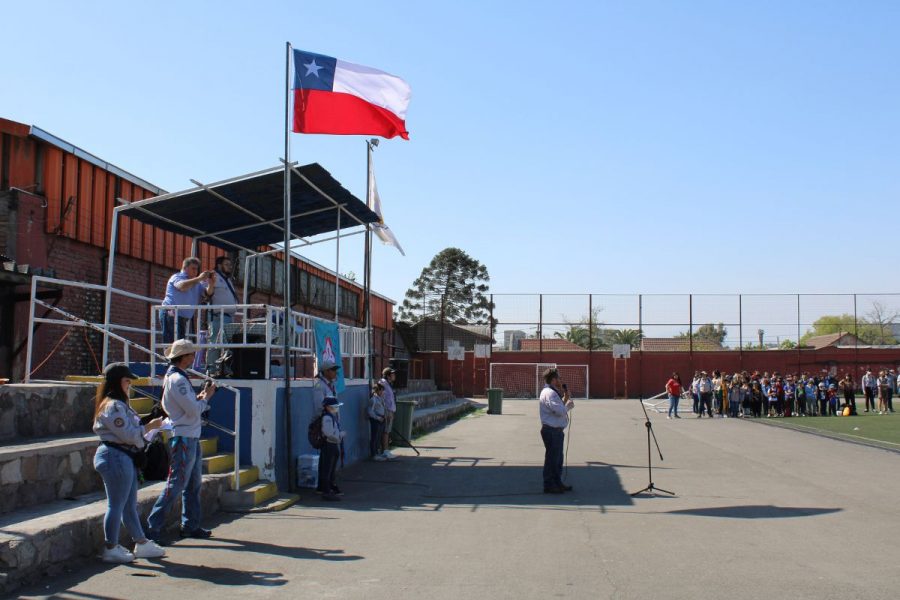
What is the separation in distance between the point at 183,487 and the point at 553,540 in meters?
3.71

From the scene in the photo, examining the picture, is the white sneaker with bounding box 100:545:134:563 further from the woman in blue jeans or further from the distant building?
the distant building

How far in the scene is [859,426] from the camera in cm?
2591

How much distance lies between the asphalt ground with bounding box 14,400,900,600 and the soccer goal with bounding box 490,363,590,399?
111 ft

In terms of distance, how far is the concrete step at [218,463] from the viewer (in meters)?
10.1

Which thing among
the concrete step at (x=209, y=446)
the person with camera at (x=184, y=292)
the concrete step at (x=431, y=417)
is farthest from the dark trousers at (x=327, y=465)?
the concrete step at (x=431, y=417)

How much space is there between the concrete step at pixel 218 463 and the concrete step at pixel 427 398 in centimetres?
1606

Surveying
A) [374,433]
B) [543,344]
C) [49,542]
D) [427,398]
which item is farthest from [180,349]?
[543,344]

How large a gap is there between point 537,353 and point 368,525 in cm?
4152

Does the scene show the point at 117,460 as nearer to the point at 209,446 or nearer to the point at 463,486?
the point at 209,446

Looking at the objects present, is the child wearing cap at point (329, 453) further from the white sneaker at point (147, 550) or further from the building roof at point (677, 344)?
the building roof at point (677, 344)

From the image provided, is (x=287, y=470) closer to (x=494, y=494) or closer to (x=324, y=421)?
(x=324, y=421)

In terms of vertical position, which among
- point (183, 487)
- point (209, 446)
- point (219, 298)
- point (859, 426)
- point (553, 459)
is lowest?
point (859, 426)

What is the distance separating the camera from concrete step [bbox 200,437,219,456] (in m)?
10.6

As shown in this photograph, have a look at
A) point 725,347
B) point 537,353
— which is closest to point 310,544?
point 537,353
